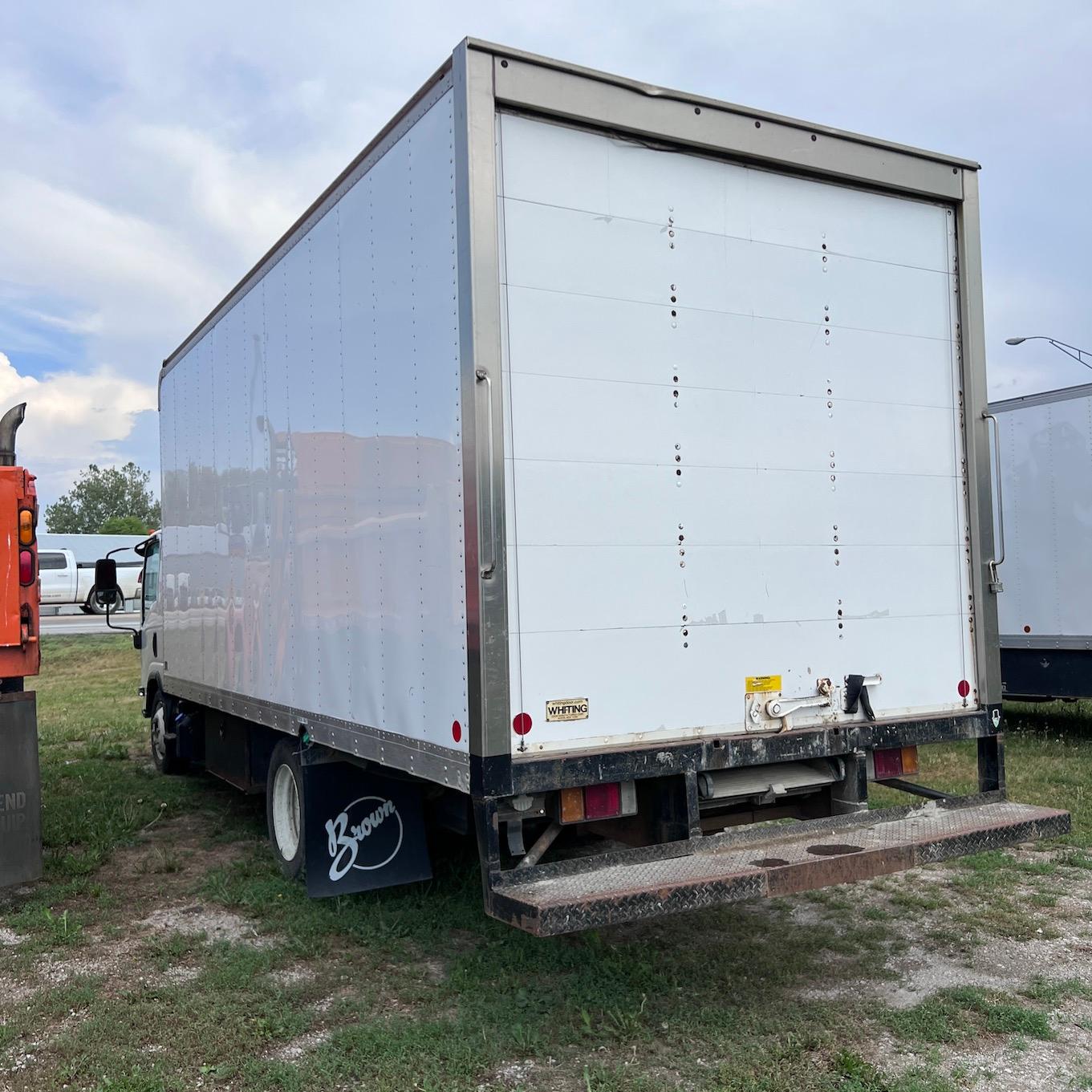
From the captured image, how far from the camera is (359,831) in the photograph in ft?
18.0

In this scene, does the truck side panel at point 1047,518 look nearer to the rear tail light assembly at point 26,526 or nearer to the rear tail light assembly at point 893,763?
the rear tail light assembly at point 893,763

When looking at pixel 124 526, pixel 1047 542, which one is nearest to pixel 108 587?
pixel 1047 542

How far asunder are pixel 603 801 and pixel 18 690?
3.63 m

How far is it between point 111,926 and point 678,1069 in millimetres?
3332

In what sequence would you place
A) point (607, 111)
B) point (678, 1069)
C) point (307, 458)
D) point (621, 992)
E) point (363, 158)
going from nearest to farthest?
point (678, 1069) → point (607, 111) → point (621, 992) → point (363, 158) → point (307, 458)

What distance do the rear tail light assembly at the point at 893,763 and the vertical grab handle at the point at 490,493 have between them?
2.20m

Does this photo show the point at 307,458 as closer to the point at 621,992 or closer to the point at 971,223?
the point at 621,992

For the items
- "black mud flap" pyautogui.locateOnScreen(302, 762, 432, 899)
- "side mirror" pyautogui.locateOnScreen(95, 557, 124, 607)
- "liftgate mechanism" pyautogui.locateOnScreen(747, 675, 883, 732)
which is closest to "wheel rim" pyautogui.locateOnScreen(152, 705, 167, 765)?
"side mirror" pyautogui.locateOnScreen(95, 557, 124, 607)

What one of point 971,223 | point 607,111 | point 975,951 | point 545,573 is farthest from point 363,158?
point 975,951

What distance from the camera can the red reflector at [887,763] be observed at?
16.1ft

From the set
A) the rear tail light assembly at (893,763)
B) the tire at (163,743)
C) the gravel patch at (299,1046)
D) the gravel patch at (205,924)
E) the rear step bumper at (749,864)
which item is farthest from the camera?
the tire at (163,743)

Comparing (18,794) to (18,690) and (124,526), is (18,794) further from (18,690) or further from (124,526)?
(124,526)

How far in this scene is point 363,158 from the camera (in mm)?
4957

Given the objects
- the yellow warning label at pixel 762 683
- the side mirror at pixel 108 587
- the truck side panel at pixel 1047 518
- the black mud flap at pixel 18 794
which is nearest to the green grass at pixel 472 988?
the black mud flap at pixel 18 794
